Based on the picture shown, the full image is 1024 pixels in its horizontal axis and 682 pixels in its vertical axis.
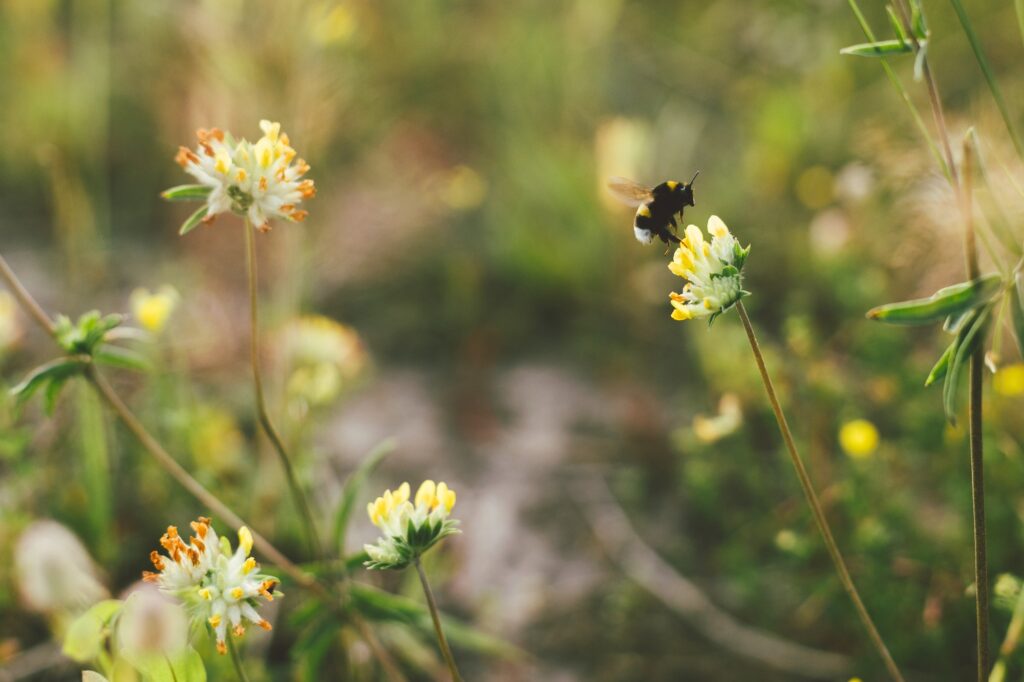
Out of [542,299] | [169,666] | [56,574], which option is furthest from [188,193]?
[542,299]

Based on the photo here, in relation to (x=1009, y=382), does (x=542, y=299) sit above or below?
above

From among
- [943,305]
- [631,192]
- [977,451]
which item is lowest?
[977,451]

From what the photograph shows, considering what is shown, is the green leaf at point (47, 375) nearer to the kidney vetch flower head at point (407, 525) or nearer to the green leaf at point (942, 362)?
the kidney vetch flower head at point (407, 525)

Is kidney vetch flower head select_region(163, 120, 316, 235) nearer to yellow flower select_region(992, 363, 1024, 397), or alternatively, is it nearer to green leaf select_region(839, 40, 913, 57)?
green leaf select_region(839, 40, 913, 57)

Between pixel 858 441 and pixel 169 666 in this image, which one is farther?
pixel 858 441

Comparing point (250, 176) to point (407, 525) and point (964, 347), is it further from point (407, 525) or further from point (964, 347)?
point (964, 347)

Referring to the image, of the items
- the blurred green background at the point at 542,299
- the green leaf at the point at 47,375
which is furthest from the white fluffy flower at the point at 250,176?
the blurred green background at the point at 542,299

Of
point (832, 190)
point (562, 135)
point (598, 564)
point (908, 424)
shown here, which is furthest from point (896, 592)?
point (562, 135)
